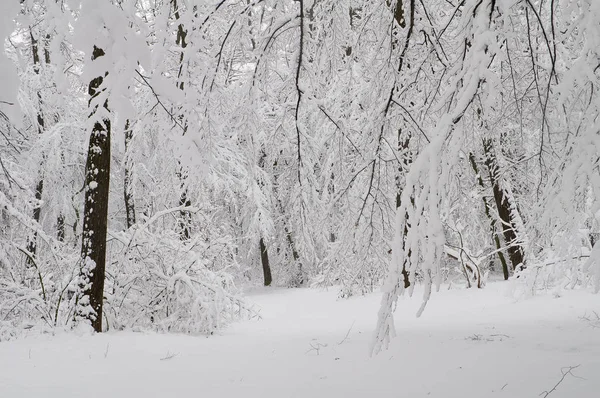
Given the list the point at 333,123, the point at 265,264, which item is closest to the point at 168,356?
Answer: the point at 333,123

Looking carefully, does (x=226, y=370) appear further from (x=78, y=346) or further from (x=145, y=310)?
(x=145, y=310)

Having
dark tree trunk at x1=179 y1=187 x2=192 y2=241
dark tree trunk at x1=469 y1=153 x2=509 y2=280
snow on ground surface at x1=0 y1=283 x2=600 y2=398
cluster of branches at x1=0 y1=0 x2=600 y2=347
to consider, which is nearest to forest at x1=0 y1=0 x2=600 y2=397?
cluster of branches at x1=0 y1=0 x2=600 y2=347

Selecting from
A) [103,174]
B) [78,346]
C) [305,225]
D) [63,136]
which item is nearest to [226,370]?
[305,225]

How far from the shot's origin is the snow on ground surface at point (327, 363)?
3.51 m

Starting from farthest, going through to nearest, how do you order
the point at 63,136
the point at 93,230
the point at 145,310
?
1. the point at 63,136
2. the point at 145,310
3. the point at 93,230

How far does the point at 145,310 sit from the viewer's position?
703cm

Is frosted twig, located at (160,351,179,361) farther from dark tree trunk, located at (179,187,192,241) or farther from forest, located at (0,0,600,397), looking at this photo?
dark tree trunk, located at (179,187,192,241)

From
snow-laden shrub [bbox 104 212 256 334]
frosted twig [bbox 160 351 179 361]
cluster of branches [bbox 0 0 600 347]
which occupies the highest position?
cluster of branches [bbox 0 0 600 347]

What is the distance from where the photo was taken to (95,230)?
6113 mm

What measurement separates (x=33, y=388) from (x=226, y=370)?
154 centimetres

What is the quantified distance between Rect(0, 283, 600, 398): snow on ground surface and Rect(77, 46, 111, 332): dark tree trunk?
0.46 m

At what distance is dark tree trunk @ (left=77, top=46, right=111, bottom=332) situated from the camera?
19.6 ft

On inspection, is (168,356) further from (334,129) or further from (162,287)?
(334,129)

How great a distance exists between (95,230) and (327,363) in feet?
11.6
